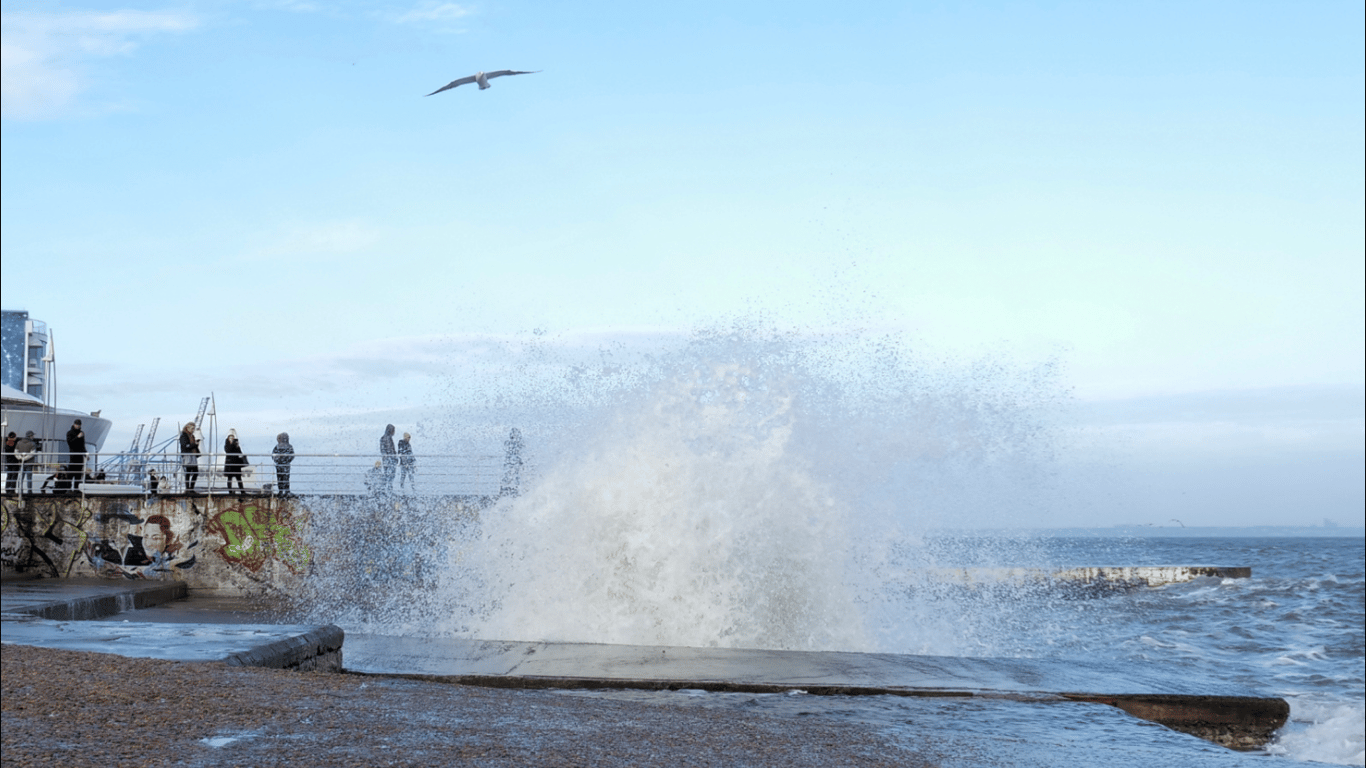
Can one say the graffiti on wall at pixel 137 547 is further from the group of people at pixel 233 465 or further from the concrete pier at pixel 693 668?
the concrete pier at pixel 693 668

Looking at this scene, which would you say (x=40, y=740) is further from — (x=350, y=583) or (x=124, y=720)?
(x=350, y=583)

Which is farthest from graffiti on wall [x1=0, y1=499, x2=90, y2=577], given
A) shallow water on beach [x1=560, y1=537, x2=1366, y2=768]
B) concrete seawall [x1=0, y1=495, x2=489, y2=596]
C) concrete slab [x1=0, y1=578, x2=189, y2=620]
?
shallow water on beach [x1=560, y1=537, x2=1366, y2=768]

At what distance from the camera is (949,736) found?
5219mm

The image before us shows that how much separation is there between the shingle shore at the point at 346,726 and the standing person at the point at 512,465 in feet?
22.6

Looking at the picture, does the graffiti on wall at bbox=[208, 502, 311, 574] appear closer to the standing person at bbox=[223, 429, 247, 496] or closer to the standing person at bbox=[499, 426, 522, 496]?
the standing person at bbox=[223, 429, 247, 496]

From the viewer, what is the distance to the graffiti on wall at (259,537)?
19.0 metres

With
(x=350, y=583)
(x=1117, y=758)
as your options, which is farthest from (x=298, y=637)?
(x=350, y=583)

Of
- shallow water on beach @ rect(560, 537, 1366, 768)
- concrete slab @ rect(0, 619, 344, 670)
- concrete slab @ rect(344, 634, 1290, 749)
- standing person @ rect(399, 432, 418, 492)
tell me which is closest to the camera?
shallow water on beach @ rect(560, 537, 1366, 768)

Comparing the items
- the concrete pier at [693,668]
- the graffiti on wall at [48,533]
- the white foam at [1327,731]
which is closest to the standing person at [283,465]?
the graffiti on wall at [48,533]

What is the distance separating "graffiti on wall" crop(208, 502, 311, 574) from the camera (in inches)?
748

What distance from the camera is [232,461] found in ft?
66.6

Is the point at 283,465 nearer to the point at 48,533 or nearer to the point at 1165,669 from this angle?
the point at 48,533

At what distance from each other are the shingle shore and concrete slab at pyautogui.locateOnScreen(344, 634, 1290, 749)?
68 cm

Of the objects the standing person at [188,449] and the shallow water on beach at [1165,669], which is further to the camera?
the standing person at [188,449]
